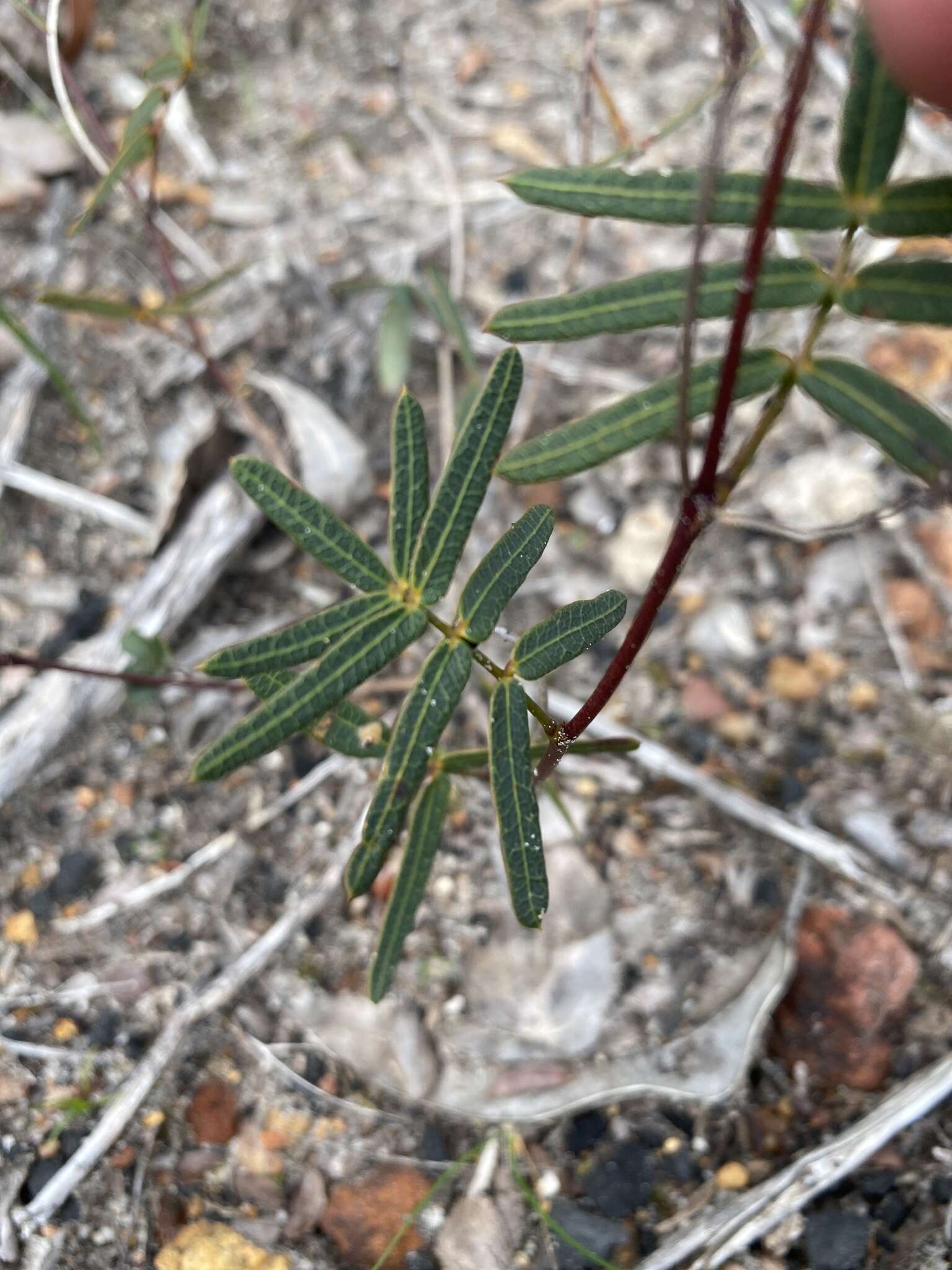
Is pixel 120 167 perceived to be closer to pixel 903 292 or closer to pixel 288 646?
pixel 288 646

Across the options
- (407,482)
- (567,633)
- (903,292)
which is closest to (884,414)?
(903,292)

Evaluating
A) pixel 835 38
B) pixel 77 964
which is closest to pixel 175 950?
pixel 77 964

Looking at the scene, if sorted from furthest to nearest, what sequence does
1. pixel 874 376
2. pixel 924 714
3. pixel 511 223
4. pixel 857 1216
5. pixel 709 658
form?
pixel 511 223 → pixel 709 658 → pixel 924 714 → pixel 857 1216 → pixel 874 376

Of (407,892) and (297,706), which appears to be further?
(407,892)

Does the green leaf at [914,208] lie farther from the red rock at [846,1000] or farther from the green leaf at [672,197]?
the red rock at [846,1000]

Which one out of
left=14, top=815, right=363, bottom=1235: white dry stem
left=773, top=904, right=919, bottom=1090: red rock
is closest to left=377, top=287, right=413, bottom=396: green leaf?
left=14, top=815, right=363, bottom=1235: white dry stem

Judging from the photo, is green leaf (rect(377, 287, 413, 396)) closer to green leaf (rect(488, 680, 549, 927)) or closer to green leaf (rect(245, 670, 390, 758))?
green leaf (rect(245, 670, 390, 758))

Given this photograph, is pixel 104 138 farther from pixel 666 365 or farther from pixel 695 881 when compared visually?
pixel 695 881
